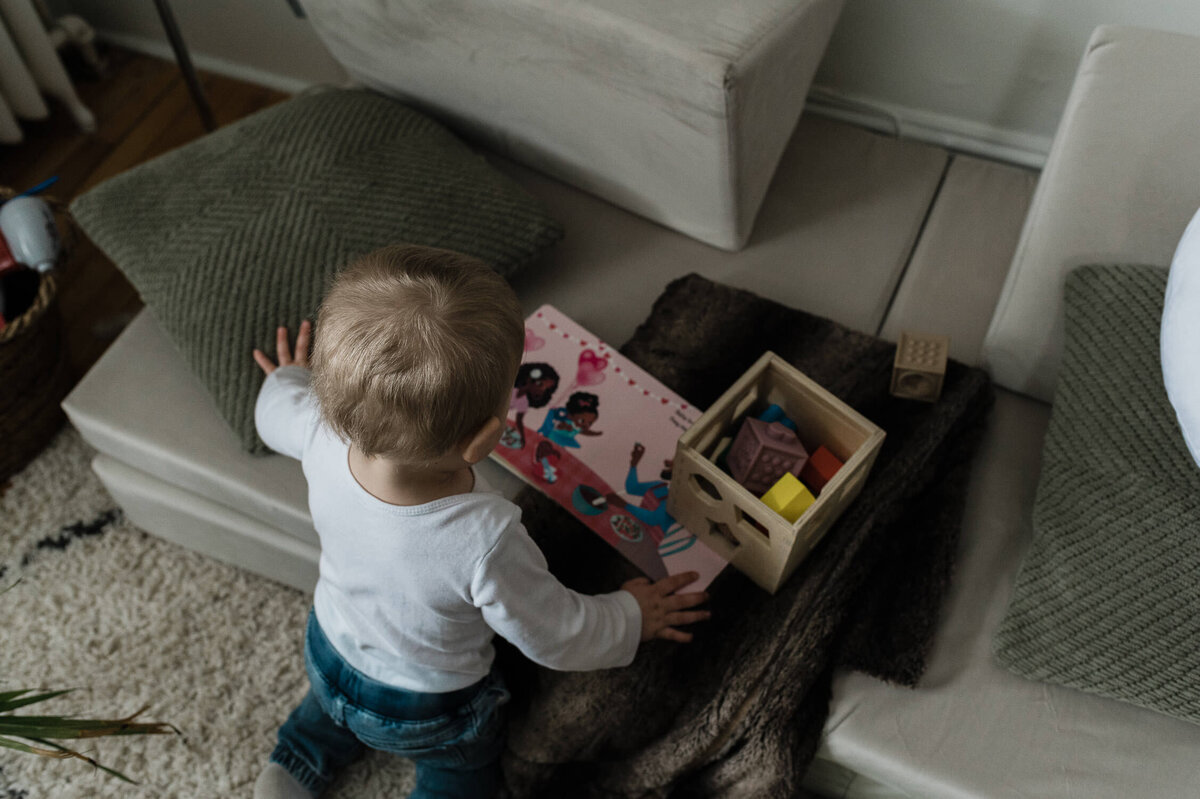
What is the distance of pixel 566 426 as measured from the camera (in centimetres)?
109

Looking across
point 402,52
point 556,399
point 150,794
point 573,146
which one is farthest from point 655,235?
point 150,794

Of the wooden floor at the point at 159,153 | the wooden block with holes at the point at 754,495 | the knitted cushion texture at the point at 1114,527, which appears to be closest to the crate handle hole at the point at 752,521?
the wooden block with holes at the point at 754,495

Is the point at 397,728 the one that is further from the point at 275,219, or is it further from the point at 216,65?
the point at 216,65

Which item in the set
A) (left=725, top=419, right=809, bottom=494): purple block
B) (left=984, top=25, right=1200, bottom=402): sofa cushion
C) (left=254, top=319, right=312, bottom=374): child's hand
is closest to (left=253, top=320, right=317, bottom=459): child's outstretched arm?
(left=254, top=319, right=312, bottom=374): child's hand

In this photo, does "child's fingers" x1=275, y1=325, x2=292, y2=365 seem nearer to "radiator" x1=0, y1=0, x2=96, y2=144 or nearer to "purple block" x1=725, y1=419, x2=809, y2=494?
"purple block" x1=725, y1=419, x2=809, y2=494

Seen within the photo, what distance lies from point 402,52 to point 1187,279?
990mm

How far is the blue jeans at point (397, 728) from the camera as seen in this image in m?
0.98

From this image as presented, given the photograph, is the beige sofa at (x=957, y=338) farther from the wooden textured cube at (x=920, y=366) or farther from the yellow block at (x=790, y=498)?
the yellow block at (x=790, y=498)

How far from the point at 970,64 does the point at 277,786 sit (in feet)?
4.54

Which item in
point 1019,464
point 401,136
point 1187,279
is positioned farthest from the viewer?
point 401,136

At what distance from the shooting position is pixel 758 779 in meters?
0.94

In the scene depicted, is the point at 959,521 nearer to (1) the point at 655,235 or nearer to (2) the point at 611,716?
(2) the point at 611,716

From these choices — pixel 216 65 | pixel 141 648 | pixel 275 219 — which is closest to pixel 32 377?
pixel 141 648

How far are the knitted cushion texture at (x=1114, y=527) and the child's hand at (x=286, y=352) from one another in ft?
2.75
